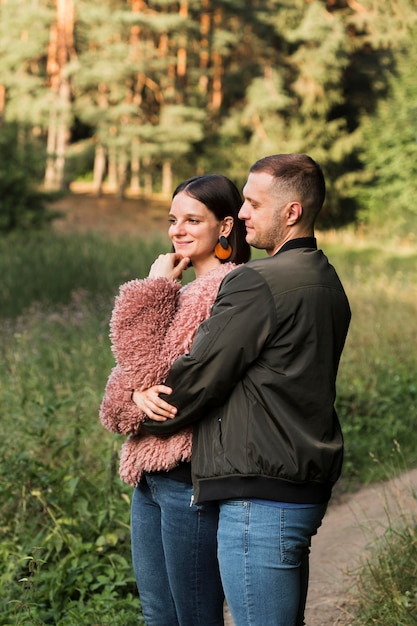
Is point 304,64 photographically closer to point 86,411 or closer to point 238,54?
point 238,54

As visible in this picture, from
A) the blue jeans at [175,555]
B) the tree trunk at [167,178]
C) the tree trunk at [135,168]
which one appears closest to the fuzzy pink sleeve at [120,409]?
the blue jeans at [175,555]

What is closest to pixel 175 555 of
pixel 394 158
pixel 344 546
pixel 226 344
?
Answer: pixel 226 344

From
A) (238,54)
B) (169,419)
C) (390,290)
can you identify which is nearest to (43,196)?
(390,290)

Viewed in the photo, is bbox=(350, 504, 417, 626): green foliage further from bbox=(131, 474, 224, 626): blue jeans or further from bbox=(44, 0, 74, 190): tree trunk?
bbox=(44, 0, 74, 190): tree trunk

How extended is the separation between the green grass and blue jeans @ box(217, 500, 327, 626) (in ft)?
3.47

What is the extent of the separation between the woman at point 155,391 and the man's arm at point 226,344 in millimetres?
166

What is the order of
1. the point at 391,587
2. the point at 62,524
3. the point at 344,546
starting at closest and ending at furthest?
the point at 391,587, the point at 62,524, the point at 344,546

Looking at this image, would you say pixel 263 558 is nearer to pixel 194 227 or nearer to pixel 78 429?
pixel 194 227

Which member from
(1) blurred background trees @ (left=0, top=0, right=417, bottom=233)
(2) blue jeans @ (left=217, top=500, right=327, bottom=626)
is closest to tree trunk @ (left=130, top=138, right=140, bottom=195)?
(1) blurred background trees @ (left=0, top=0, right=417, bottom=233)

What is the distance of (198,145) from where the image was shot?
122 ft

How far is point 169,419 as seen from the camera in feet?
8.00

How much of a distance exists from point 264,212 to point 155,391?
591 mm

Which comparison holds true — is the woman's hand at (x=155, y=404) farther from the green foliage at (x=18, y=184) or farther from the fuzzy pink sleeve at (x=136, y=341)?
the green foliage at (x=18, y=184)

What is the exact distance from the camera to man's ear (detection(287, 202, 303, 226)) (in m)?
2.37
